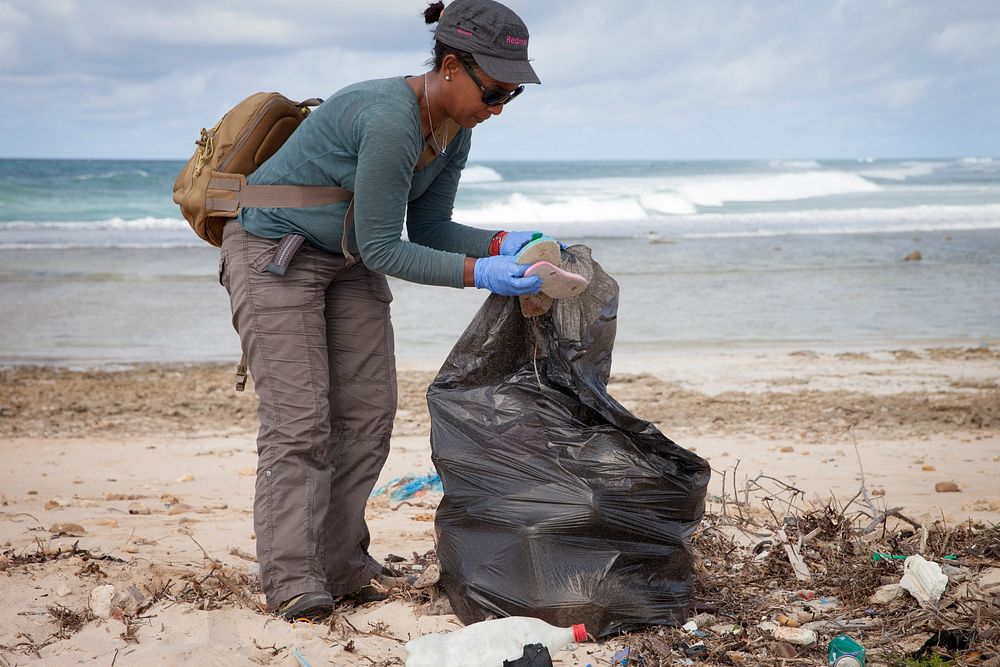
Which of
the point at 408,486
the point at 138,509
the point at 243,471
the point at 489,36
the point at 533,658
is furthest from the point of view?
the point at 243,471

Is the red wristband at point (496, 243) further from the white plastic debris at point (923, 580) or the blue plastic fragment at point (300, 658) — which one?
the white plastic debris at point (923, 580)

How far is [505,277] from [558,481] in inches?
21.1

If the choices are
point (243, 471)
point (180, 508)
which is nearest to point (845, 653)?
point (180, 508)

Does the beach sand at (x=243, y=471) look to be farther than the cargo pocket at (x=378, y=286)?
No

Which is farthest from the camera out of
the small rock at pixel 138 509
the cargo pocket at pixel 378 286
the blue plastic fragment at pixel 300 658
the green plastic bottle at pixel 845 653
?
the small rock at pixel 138 509

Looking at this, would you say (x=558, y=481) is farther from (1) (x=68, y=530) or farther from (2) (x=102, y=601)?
(1) (x=68, y=530)

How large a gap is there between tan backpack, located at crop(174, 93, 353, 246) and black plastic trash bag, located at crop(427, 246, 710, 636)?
0.60 m

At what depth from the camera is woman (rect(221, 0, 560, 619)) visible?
7.49 feet

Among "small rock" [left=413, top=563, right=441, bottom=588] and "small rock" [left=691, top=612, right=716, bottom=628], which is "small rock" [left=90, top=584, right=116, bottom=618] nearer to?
"small rock" [left=413, top=563, right=441, bottom=588]

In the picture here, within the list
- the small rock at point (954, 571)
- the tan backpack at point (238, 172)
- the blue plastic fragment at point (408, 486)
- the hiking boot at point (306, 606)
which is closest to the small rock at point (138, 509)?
the blue plastic fragment at point (408, 486)

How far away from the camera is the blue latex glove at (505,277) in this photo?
2279 millimetres

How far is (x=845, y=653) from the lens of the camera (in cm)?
215

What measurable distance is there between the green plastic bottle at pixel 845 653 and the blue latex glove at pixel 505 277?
1094 mm

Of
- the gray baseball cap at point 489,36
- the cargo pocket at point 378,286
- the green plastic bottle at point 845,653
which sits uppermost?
the gray baseball cap at point 489,36
